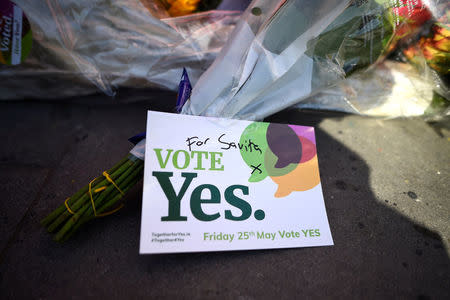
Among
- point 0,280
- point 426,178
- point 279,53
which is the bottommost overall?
point 0,280

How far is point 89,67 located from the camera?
4.20 feet

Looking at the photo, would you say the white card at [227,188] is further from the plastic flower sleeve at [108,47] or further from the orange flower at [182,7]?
the orange flower at [182,7]

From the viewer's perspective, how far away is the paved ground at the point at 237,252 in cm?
87

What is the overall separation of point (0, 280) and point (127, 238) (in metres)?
0.40

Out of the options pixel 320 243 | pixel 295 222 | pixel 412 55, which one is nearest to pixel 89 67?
pixel 295 222

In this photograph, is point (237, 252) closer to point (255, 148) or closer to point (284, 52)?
point (255, 148)

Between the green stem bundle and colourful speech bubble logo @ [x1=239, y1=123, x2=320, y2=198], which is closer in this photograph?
the green stem bundle

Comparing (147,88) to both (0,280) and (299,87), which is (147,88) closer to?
(299,87)

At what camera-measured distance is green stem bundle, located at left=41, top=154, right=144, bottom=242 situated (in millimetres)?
884

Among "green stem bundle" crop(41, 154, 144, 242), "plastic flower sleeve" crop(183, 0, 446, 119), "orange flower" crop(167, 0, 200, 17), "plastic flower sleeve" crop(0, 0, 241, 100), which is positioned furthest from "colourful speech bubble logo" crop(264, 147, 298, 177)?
"orange flower" crop(167, 0, 200, 17)

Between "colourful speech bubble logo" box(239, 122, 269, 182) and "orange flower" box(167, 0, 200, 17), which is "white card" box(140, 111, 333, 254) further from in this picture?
"orange flower" box(167, 0, 200, 17)

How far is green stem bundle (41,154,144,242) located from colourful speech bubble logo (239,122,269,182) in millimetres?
401

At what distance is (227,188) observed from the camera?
944mm

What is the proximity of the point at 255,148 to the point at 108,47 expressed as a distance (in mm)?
881
